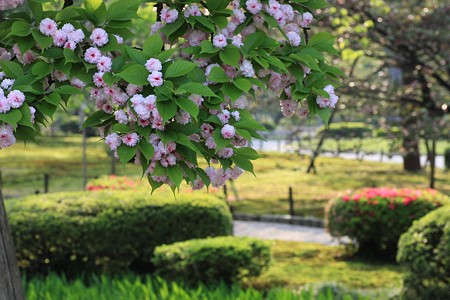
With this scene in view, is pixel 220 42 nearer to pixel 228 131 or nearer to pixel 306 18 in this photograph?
pixel 228 131

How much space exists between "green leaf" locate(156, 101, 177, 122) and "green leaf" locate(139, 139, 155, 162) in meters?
0.16

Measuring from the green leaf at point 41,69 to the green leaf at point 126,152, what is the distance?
1.40 ft

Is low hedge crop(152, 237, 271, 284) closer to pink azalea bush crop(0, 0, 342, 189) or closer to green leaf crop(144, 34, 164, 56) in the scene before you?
pink azalea bush crop(0, 0, 342, 189)

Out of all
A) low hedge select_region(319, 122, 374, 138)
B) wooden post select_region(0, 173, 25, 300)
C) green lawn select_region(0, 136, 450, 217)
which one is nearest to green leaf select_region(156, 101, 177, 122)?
low hedge select_region(319, 122, 374, 138)

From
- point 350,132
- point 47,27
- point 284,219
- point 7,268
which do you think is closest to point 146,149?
point 47,27

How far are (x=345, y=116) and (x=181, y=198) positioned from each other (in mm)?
9761

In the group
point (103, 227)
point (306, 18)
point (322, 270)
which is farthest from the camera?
point (322, 270)

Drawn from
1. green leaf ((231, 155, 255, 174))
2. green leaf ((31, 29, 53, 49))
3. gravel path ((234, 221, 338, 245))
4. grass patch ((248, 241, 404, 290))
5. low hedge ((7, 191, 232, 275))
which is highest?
green leaf ((31, 29, 53, 49))

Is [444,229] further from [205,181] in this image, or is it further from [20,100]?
[20,100]

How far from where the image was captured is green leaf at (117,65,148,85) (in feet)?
9.37

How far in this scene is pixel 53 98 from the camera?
299 centimetres

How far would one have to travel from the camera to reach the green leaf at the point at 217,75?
304 centimetres

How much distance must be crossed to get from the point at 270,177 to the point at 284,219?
1060 cm

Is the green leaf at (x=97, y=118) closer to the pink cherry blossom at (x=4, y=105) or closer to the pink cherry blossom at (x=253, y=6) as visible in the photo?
the pink cherry blossom at (x=4, y=105)
